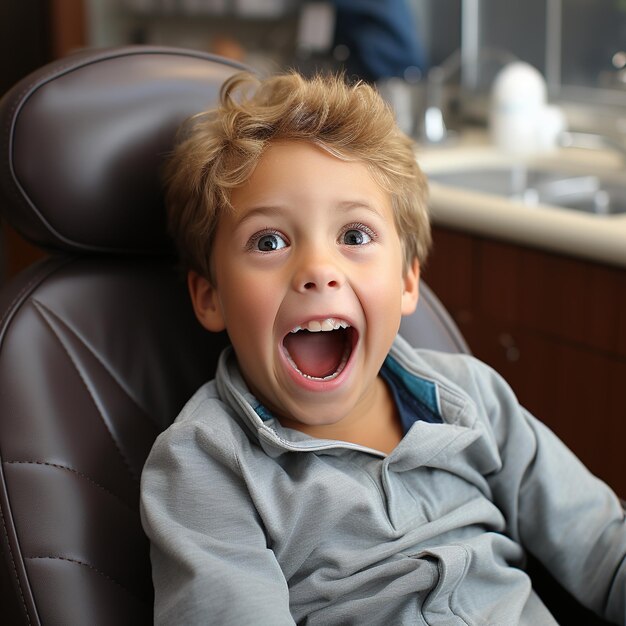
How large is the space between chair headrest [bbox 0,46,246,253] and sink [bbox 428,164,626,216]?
1.22 meters

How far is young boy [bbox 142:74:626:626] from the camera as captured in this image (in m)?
Result: 1.11

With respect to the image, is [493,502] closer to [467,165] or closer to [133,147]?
[133,147]

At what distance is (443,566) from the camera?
3.70 ft

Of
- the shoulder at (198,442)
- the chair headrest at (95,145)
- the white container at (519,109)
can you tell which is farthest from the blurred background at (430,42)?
the shoulder at (198,442)

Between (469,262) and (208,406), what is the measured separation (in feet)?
3.94

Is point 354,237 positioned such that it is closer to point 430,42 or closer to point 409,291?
point 409,291

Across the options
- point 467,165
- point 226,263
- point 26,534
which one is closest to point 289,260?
point 226,263

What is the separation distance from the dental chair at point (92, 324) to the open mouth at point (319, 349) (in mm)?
235

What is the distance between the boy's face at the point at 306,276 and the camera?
1.14 meters

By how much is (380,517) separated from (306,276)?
29 cm

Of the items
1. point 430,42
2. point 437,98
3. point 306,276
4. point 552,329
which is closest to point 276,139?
point 306,276

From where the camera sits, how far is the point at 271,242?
3.85ft

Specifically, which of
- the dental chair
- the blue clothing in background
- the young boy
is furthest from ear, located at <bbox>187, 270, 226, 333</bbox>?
the blue clothing in background

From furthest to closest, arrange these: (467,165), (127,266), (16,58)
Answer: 1. (16,58)
2. (467,165)
3. (127,266)
